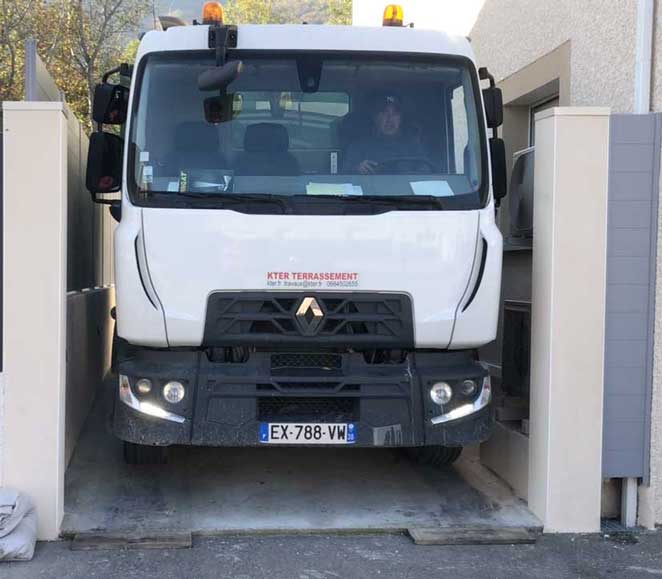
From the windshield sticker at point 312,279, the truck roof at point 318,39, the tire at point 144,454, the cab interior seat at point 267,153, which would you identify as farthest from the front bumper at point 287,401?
the truck roof at point 318,39

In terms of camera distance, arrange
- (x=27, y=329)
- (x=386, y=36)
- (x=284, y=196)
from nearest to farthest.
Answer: (x=27, y=329), (x=284, y=196), (x=386, y=36)

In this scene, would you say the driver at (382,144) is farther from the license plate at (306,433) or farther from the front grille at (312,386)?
the license plate at (306,433)

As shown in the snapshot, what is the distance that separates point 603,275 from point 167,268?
Answer: 2.48 meters

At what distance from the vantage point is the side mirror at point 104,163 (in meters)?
5.16

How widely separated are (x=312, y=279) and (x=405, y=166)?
36.1 inches

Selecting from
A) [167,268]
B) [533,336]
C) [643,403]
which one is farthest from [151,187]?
[643,403]

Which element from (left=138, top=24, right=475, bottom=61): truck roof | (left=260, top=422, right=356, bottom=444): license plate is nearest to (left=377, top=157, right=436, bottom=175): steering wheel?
(left=138, top=24, right=475, bottom=61): truck roof

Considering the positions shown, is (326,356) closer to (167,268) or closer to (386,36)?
(167,268)

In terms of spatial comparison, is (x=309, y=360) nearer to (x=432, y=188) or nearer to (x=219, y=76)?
(x=432, y=188)

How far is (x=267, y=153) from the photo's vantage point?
197 inches

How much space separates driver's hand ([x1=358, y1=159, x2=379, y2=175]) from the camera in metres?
5.02

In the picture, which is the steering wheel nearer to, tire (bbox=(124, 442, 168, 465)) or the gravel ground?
the gravel ground

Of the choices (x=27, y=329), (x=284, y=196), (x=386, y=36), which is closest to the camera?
(x=27, y=329)

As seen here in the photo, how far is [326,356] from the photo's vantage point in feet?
16.1
